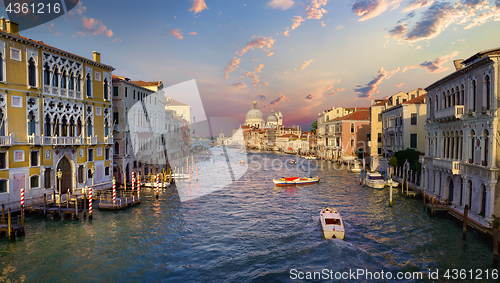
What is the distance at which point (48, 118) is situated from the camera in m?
23.2

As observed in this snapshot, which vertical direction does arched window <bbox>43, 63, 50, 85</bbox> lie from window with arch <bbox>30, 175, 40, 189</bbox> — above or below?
above

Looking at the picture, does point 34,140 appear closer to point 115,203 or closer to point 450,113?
point 115,203

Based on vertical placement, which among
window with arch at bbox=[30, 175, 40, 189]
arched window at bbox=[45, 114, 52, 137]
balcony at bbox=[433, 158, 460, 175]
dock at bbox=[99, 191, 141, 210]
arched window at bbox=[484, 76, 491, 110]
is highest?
arched window at bbox=[484, 76, 491, 110]

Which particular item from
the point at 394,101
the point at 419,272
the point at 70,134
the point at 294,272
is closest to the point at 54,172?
the point at 70,134

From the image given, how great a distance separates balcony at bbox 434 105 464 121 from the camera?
19.0 meters

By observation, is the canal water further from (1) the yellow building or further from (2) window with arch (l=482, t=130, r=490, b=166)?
(2) window with arch (l=482, t=130, r=490, b=166)

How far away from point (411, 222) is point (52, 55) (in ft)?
96.1

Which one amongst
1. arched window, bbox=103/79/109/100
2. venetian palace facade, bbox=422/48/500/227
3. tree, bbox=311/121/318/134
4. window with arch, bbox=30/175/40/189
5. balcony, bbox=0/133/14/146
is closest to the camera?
venetian palace facade, bbox=422/48/500/227

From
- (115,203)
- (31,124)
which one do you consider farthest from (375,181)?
(31,124)

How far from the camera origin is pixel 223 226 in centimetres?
2072

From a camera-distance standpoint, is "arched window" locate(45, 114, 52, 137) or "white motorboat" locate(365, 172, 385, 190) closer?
"arched window" locate(45, 114, 52, 137)

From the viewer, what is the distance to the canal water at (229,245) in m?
13.8

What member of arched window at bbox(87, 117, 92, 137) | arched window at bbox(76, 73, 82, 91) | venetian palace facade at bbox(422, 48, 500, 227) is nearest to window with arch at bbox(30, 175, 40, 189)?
arched window at bbox(87, 117, 92, 137)

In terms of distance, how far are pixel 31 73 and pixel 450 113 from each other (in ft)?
97.0
